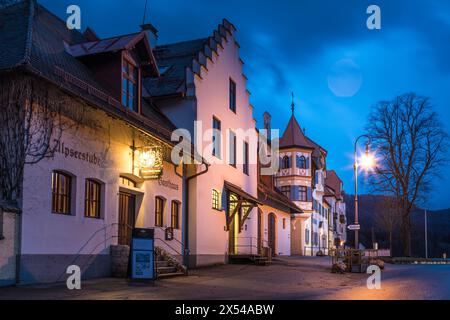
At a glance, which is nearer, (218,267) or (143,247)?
(143,247)

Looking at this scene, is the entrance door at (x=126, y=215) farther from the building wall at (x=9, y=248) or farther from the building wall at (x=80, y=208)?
the building wall at (x=9, y=248)

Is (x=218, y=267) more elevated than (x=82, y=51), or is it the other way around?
(x=82, y=51)

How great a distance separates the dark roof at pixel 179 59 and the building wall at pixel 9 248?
39.1 feet

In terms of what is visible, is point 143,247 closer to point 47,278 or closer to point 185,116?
point 47,278

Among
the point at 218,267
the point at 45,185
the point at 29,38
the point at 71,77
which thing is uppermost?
the point at 29,38

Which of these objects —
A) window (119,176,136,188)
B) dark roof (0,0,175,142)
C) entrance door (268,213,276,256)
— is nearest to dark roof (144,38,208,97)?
dark roof (0,0,175,142)

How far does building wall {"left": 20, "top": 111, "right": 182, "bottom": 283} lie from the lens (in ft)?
47.1

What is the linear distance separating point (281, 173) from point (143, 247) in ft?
121

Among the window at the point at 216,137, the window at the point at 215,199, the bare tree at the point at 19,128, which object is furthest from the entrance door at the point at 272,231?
the bare tree at the point at 19,128

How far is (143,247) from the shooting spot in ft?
55.4

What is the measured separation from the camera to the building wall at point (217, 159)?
2486cm

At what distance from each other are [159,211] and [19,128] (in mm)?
8734

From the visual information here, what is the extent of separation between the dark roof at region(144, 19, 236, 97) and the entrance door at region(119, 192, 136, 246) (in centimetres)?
621

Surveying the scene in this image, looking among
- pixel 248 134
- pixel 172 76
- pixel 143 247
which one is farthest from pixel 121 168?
pixel 248 134
